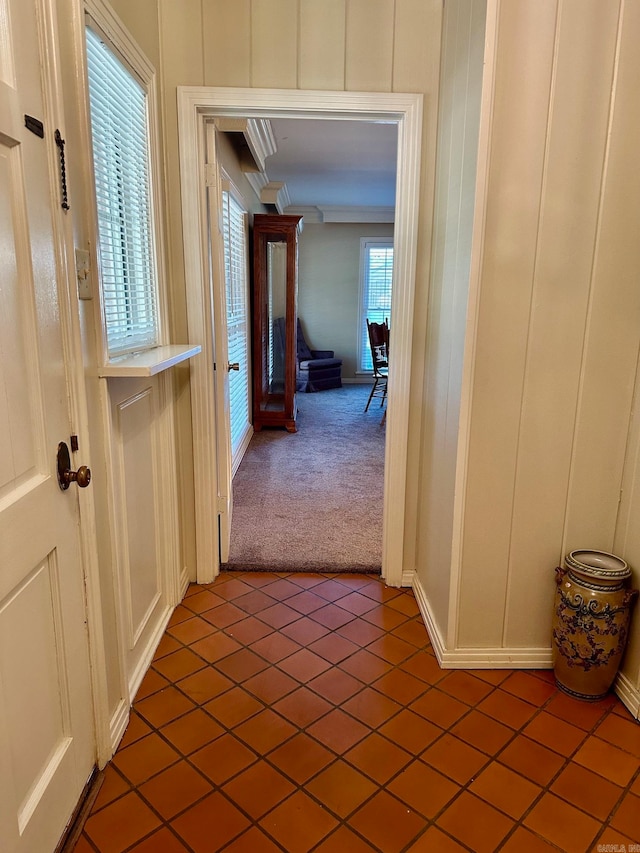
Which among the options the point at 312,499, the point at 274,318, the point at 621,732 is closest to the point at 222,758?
the point at 621,732

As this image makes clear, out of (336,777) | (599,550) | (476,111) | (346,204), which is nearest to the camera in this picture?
(336,777)

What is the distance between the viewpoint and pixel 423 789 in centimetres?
153

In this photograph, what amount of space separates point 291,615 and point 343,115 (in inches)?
82.0

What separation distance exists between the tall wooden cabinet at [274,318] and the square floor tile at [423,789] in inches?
161

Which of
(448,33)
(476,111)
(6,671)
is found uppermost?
(448,33)

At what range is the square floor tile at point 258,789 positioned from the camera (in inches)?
58.1

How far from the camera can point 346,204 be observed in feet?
25.3

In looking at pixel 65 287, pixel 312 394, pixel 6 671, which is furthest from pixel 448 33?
pixel 312 394

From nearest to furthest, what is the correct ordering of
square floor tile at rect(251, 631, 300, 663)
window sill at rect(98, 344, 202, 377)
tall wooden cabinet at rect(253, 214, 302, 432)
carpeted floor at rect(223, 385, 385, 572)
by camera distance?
window sill at rect(98, 344, 202, 377) < square floor tile at rect(251, 631, 300, 663) < carpeted floor at rect(223, 385, 385, 572) < tall wooden cabinet at rect(253, 214, 302, 432)

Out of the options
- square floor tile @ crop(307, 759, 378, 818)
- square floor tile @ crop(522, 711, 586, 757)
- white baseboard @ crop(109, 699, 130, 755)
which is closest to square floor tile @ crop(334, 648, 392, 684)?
square floor tile @ crop(307, 759, 378, 818)

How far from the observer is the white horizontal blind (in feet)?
5.32

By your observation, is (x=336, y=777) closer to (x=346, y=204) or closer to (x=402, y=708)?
(x=402, y=708)

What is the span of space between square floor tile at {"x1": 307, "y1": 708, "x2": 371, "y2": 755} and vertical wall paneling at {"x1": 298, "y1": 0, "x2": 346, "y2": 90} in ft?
7.62

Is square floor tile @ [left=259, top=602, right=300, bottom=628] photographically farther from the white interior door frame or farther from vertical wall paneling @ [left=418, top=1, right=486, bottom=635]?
vertical wall paneling @ [left=418, top=1, right=486, bottom=635]
